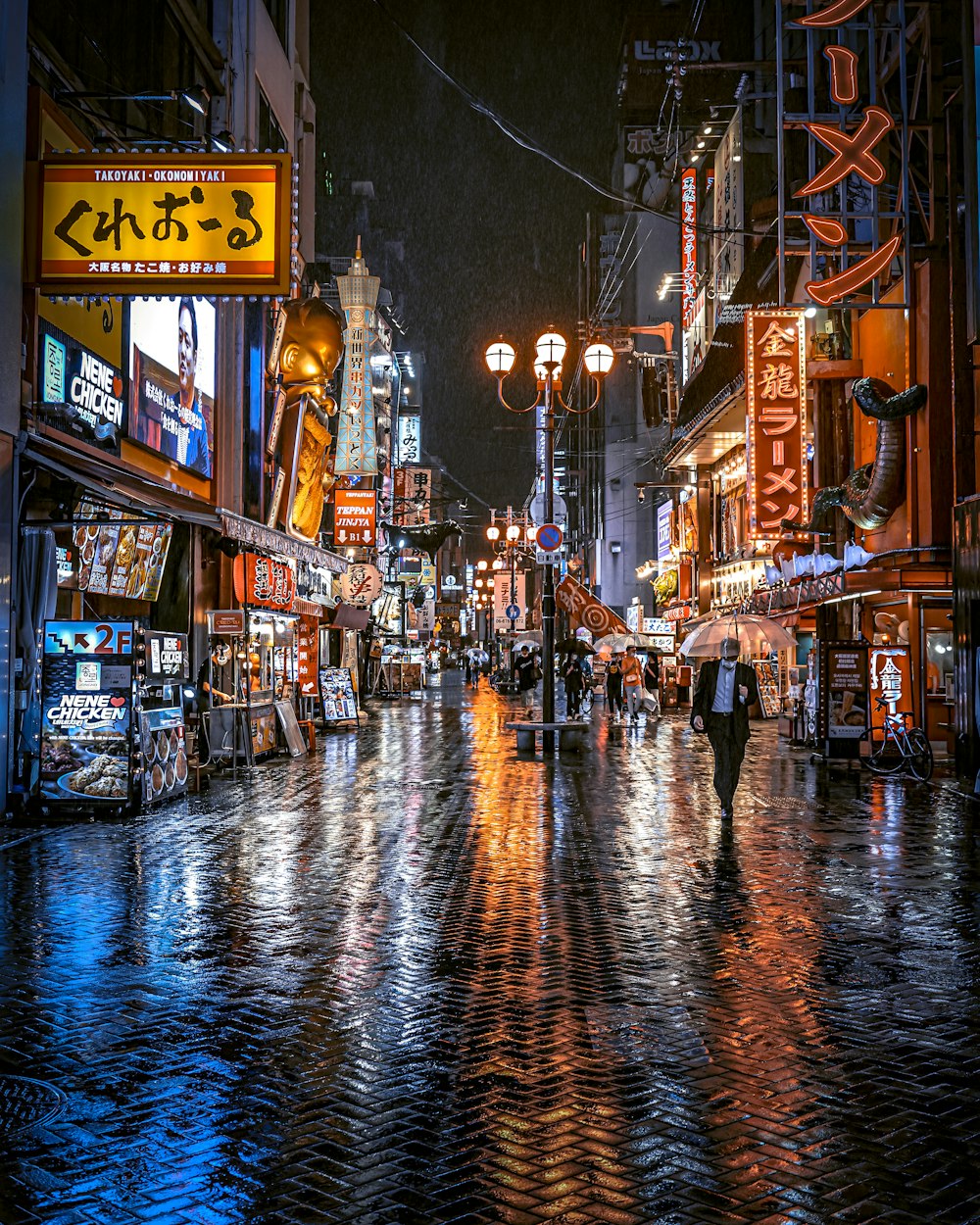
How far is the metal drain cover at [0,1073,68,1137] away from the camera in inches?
183

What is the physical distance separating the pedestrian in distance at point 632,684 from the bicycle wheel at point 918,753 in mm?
15061

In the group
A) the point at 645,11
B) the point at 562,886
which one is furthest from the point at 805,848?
the point at 645,11

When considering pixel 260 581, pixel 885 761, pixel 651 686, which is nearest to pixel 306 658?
pixel 260 581

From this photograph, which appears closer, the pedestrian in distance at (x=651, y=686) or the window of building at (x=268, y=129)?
the window of building at (x=268, y=129)

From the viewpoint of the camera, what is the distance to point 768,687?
35844mm

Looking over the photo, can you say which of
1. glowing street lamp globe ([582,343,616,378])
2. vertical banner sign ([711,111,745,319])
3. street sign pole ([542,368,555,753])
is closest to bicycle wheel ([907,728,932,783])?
street sign pole ([542,368,555,753])

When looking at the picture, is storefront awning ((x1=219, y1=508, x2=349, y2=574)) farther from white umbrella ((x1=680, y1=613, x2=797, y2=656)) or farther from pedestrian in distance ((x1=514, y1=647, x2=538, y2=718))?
pedestrian in distance ((x1=514, y1=647, x2=538, y2=718))

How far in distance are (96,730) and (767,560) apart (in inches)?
995

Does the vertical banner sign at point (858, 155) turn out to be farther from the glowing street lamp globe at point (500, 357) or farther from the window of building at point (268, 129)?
the window of building at point (268, 129)

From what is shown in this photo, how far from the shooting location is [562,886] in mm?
9891

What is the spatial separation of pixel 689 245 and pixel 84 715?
141 feet

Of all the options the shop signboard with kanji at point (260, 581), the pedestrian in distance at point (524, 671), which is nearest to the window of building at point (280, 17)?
the shop signboard with kanji at point (260, 581)

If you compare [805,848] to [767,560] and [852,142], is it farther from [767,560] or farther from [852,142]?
[767,560]

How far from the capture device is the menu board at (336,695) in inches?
1236
